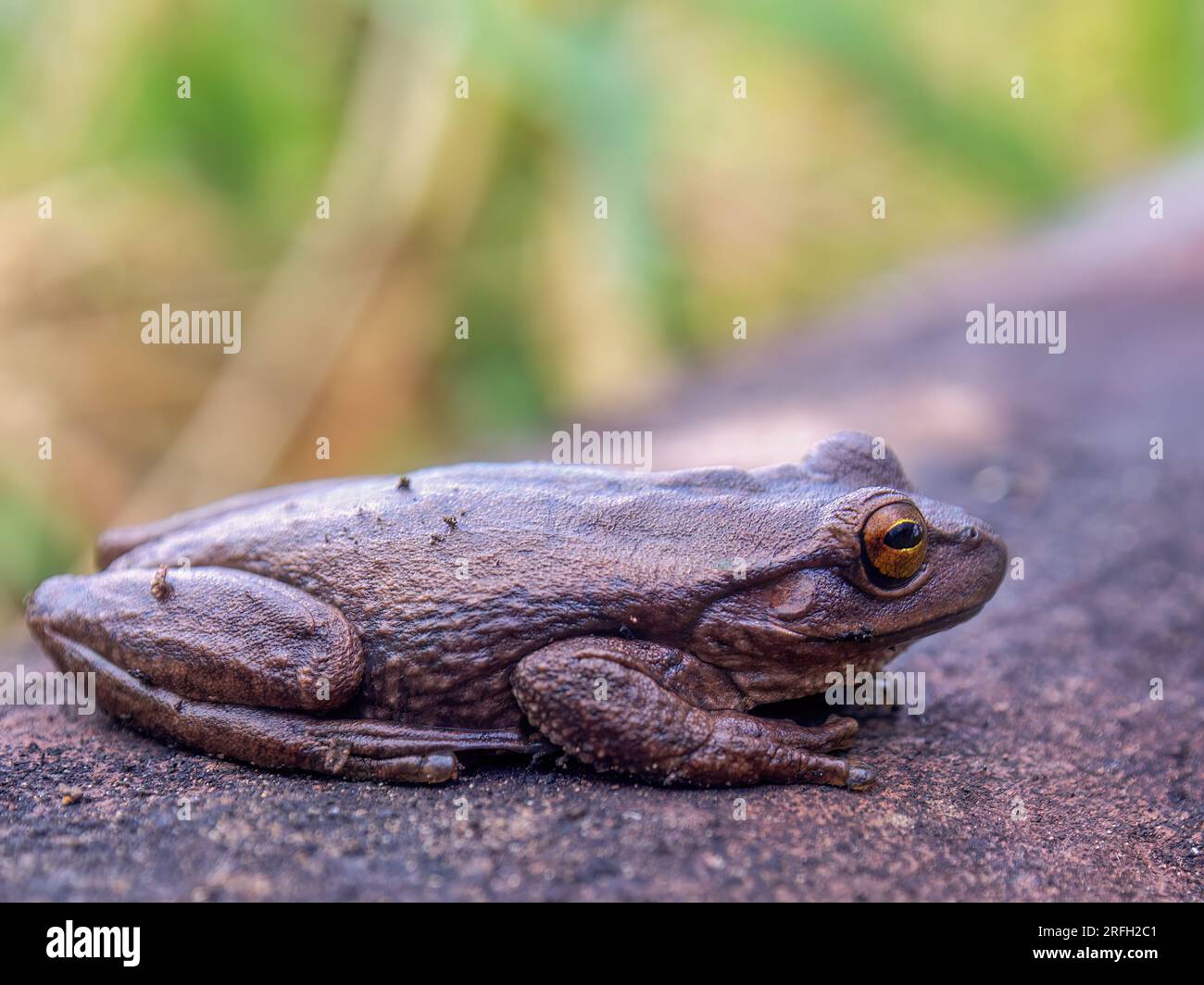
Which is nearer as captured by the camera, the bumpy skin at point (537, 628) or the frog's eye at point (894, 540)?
the bumpy skin at point (537, 628)

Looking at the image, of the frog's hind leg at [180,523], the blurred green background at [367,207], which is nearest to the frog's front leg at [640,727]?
the frog's hind leg at [180,523]

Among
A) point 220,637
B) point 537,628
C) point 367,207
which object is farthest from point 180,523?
point 367,207

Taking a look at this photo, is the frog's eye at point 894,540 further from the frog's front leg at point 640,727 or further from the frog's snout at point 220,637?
the frog's snout at point 220,637

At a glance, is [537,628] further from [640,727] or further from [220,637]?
[220,637]

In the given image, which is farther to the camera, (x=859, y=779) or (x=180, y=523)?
(x=180, y=523)

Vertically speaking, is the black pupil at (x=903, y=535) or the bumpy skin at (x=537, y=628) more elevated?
the black pupil at (x=903, y=535)

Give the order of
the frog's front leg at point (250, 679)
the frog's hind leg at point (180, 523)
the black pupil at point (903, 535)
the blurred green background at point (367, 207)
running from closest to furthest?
the frog's front leg at point (250, 679), the black pupil at point (903, 535), the frog's hind leg at point (180, 523), the blurred green background at point (367, 207)

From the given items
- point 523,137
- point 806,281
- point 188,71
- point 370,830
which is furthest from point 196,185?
point 370,830

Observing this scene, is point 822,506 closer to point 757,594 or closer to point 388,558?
point 757,594

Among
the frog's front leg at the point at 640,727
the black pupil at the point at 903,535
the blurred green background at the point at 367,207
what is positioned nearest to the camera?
the frog's front leg at the point at 640,727
